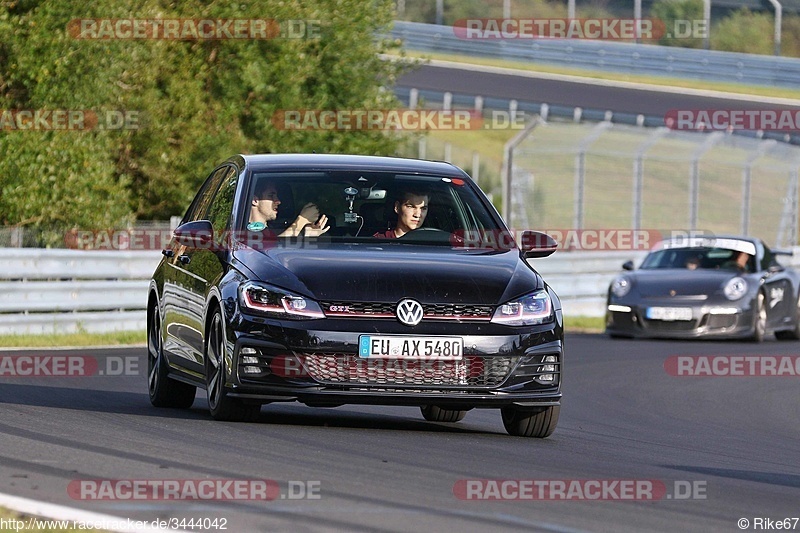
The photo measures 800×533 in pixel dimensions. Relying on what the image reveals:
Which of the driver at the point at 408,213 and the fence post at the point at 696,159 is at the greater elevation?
the driver at the point at 408,213

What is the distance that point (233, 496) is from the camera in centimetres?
634

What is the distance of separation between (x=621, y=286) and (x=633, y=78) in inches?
1092

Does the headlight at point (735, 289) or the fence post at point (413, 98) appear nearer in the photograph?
the headlight at point (735, 289)

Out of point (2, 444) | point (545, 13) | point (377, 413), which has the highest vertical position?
point (2, 444)

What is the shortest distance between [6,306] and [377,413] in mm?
7158

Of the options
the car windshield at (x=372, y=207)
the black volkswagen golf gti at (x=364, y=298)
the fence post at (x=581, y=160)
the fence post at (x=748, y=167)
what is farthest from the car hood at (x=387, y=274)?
the fence post at (x=748, y=167)

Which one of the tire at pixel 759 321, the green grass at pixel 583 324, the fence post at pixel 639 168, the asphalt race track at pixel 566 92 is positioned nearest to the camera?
the tire at pixel 759 321

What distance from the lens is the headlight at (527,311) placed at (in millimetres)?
8773

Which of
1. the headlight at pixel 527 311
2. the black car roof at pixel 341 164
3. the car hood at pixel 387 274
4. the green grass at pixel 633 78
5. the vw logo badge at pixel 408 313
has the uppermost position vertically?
the black car roof at pixel 341 164

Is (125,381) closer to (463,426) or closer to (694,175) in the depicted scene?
(463,426)

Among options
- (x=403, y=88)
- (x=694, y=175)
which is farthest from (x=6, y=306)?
(x=403, y=88)

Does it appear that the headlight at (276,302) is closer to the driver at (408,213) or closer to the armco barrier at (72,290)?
the driver at (408,213)

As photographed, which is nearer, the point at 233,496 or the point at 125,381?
the point at 233,496

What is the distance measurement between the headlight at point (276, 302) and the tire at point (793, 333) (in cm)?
1365
